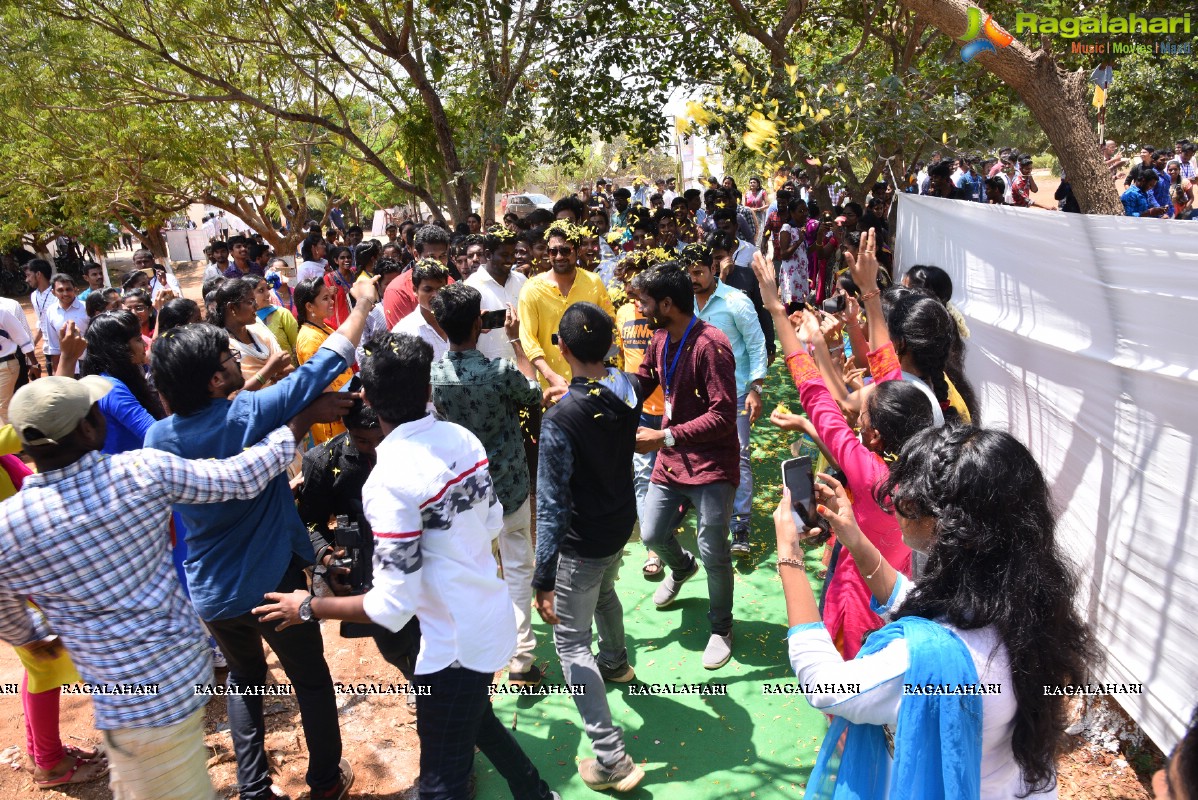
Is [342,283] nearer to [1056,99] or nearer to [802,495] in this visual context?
[1056,99]

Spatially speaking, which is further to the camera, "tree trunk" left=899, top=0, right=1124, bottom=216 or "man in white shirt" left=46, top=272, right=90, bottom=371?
→ "man in white shirt" left=46, top=272, right=90, bottom=371

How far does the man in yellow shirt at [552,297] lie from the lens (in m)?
5.10

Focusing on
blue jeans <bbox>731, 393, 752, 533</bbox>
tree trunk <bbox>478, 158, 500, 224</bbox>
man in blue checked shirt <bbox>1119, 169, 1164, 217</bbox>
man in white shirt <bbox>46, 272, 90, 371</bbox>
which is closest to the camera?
blue jeans <bbox>731, 393, 752, 533</bbox>

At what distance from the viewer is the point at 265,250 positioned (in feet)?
33.1

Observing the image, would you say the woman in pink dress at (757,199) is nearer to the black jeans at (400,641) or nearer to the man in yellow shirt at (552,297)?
the man in yellow shirt at (552,297)

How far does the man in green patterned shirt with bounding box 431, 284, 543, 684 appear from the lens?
11.3 ft

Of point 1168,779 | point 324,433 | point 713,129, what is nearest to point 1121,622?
point 1168,779

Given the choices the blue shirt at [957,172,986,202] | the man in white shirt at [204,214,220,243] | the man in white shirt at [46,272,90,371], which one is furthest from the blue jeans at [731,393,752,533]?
the man in white shirt at [204,214,220,243]

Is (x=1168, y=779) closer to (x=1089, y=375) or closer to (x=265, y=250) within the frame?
(x=1089, y=375)

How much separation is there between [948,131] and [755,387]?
3.55m

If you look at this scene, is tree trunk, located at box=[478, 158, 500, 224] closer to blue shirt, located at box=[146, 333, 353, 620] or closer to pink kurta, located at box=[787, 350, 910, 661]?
blue shirt, located at box=[146, 333, 353, 620]

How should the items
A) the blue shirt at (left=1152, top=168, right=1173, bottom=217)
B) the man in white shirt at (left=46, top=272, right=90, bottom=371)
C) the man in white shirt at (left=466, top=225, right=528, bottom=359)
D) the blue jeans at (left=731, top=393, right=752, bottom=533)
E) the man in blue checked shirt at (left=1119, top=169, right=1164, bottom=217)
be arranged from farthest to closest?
the blue shirt at (left=1152, top=168, right=1173, bottom=217)
the man in blue checked shirt at (left=1119, top=169, right=1164, bottom=217)
the man in white shirt at (left=46, top=272, right=90, bottom=371)
the man in white shirt at (left=466, top=225, right=528, bottom=359)
the blue jeans at (left=731, top=393, right=752, bottom=533)

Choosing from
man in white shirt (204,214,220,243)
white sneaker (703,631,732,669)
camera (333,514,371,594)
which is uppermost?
man in white shirt (204,214,220,243)

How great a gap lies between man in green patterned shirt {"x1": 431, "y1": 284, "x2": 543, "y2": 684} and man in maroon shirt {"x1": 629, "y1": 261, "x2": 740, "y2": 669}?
67 cm
